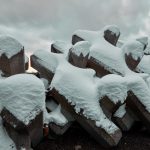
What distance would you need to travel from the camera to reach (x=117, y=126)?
4.02m

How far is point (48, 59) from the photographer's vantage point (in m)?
4.31

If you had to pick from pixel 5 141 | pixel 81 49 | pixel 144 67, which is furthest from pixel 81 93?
pixel 144 67

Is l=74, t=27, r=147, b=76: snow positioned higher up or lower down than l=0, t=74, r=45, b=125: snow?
lower down

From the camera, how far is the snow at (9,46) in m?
3.75

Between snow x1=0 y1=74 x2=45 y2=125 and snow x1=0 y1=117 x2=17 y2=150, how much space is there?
0.23 m

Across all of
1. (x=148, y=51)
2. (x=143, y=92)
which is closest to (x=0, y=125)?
(x=143, y=92)

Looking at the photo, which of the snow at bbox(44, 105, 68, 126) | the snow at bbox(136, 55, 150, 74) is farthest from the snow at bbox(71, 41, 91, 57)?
the snow at bbox(136, 55, 150, 74)

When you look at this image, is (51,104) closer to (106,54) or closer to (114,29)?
(106,54)

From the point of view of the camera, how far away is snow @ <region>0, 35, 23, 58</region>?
147 inches

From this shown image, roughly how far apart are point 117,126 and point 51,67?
0.90 metres

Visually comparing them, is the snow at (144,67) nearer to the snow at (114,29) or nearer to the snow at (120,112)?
the snow at (114,29)

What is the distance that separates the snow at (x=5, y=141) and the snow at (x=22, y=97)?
23cm

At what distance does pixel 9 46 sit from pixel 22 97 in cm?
73

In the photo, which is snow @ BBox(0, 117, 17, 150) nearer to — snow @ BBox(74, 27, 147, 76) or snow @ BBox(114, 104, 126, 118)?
snow @ BBox(114, 104, 126, 118)
